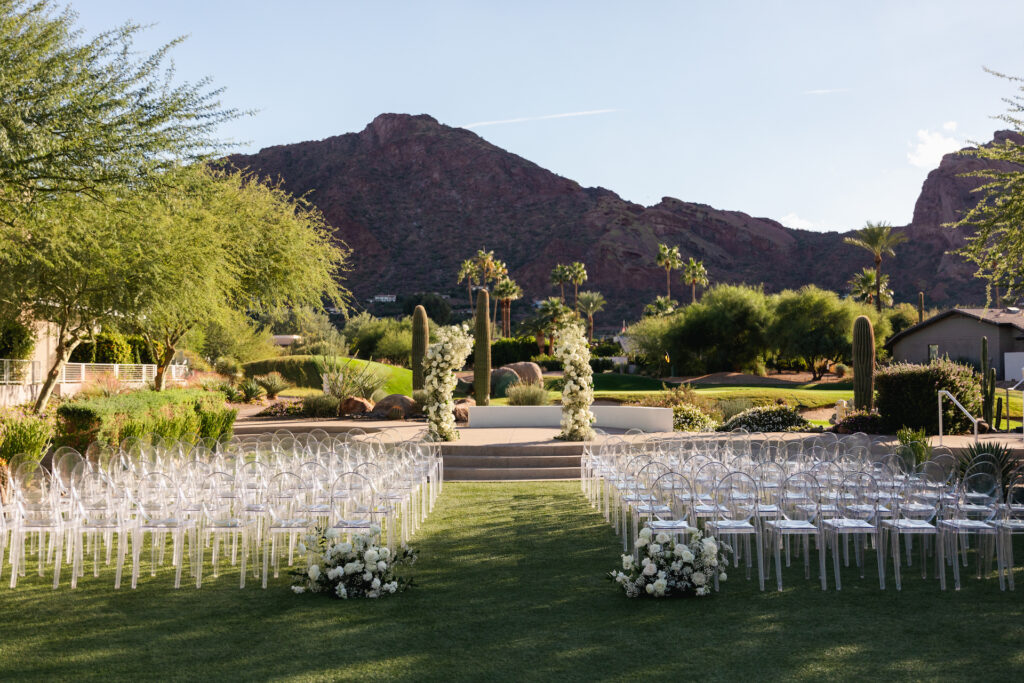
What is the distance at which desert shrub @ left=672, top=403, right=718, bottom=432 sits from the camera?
20.5 meters

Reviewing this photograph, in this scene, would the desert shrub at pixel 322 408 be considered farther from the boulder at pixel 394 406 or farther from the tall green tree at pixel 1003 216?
the tall green tree at pixel 1003 216

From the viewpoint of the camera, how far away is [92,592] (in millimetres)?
6922

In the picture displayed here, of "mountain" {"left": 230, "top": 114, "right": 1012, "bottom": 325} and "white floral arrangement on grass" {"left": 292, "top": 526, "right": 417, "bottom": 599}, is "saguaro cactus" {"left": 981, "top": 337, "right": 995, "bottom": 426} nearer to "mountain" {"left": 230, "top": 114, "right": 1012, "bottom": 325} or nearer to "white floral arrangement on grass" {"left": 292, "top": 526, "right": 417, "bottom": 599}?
"white floral arrangement on grass" {"left": 292, "top": 526, "right": 417, "bottom": 599}

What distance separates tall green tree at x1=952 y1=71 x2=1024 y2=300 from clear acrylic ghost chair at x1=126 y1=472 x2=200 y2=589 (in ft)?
32.1

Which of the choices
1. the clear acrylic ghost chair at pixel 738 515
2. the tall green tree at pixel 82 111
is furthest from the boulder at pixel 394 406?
the clear acrylic ghost chair at pixel 738 515

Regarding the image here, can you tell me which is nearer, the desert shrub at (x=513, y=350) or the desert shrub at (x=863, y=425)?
the desert shrub at (x=863, y=425)

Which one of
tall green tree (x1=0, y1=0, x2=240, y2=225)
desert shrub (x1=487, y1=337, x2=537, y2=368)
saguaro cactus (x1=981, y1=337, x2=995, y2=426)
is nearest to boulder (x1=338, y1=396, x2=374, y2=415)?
tall green tree (x1=0, y1=0, x2=240, y2=225)

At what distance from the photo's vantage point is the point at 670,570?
659cm

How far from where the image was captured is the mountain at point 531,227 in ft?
312

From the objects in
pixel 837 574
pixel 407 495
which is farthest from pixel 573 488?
pixel 837 574

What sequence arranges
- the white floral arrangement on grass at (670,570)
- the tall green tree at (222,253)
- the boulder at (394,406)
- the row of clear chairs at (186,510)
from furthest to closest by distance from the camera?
the boulder at (394,406) → the tall green tree at (222,253) → the row of clear chairs at (186,510) → the white floral arrangement on grass at (670,570)

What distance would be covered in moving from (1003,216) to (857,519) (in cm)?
547

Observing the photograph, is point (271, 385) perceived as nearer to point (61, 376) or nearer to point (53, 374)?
point (61, 376)

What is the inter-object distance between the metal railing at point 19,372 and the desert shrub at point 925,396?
22821 mm
